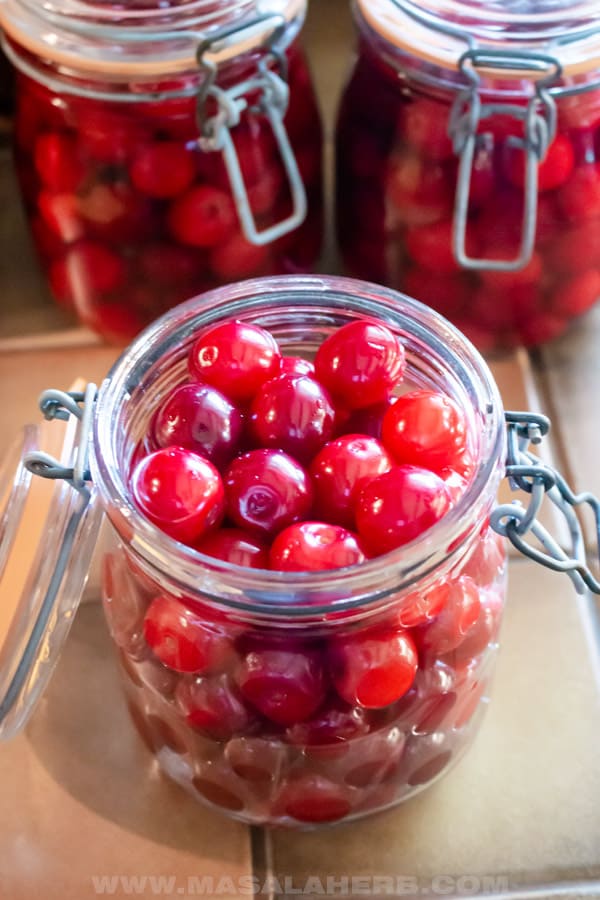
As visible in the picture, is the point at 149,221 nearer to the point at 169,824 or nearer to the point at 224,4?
the point at 224,4

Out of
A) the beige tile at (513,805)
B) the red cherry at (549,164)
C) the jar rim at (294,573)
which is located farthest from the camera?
the red cherry at (549,164)

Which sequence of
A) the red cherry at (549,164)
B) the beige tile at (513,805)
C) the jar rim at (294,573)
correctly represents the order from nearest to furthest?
the jar rim at (294,573) → the beige tile at (513,805) → the red cherry at (549,164)

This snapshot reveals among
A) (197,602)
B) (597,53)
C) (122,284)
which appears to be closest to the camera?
(197,602)

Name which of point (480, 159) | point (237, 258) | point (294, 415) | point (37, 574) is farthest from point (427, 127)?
point (37, 574)

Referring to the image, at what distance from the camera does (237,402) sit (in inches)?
19.3

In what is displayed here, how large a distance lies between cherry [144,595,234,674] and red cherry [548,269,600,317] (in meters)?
0.38

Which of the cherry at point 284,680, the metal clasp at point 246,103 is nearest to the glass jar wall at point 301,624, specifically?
the cherry at point 284,680

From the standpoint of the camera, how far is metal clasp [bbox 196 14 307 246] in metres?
0.58

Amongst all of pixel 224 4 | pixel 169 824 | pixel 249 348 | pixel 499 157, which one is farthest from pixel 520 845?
pixel 224 4

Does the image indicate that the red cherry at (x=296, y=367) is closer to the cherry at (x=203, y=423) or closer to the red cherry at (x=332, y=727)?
the cherry at (x=203, y=423)

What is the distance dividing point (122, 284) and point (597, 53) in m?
0.33

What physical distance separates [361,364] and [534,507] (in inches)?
4.0

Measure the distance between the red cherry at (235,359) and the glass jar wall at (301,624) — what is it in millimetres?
29

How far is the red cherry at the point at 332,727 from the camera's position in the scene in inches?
17.1
